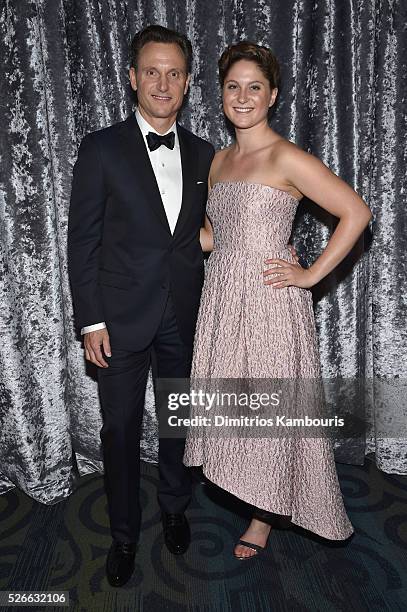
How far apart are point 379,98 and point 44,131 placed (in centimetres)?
145

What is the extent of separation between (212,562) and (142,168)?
1514mm

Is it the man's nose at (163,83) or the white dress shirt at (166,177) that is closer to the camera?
the man's nose at (163,83)

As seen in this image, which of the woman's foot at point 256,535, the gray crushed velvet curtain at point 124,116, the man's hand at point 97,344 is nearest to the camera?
the man's hand at point 97,344

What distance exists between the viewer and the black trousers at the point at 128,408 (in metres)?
2.09

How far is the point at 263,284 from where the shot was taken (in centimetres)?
198

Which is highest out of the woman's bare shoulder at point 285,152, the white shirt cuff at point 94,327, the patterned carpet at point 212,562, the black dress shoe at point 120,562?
the woman's bare shoulder at point 285,152

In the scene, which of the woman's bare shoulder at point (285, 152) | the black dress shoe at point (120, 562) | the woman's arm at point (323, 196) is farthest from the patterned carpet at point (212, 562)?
the woman's bare shoulder at point (285, 152)

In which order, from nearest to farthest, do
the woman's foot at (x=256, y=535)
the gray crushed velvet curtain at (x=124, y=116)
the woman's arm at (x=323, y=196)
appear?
the woman's arm at (x=323, y=196) < the woman's foot at (x=256, y=535) < the gray crushed velvet curtain at (x=124, y=116)

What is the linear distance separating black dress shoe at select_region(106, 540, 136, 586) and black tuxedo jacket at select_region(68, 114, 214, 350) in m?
0.79

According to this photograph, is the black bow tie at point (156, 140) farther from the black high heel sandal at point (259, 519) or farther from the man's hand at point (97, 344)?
the black high heel sandal at point (259, 519)

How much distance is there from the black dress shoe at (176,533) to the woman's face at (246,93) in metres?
1.58

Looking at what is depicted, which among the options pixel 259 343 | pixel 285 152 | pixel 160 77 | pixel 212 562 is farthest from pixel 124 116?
pixel 212 562

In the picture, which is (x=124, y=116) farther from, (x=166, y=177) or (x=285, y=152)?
(x=285, y=152)

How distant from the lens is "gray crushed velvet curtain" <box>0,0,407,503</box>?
93.0 inches
